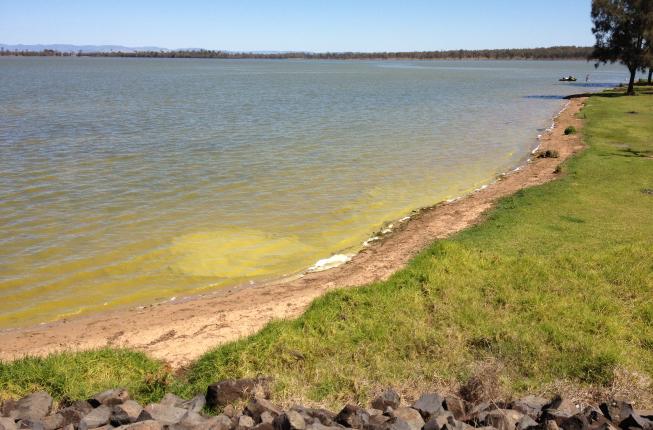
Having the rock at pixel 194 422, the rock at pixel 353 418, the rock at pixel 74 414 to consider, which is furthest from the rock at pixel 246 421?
the rock at pixel 74 414

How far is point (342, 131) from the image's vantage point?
105 feet

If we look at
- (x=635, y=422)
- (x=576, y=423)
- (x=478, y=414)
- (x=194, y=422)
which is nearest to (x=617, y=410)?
(x=635, y=422)

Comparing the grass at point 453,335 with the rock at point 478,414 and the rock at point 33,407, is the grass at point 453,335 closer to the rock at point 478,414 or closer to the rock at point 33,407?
the rock at point 33,407

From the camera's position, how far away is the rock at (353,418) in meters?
5.69

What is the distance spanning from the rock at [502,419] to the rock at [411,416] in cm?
70

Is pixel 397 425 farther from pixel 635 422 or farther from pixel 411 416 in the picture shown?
pixel 635 422

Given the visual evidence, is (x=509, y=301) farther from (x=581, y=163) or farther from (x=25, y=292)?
(x=581, y=163)

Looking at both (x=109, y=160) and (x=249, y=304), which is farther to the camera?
(x=109, y=160)

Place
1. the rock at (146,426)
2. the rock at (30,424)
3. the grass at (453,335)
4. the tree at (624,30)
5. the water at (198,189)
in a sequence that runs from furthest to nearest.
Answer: the tree at (624,30) → the water at (198,189) → the grass at (453,335) → the rock at (30,424) → the rock at (146,426)

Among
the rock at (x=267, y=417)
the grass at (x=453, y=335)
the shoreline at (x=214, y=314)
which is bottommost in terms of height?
the shoreline at (x=214, y=314)

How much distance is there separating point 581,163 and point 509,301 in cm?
1396

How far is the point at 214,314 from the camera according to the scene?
10109mm

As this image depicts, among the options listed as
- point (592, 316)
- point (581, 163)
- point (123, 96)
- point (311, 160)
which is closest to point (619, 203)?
point (581, 163)

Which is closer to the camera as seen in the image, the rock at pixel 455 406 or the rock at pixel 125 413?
the rock at pixel 125 413
